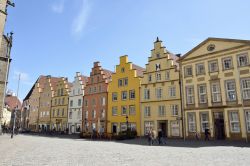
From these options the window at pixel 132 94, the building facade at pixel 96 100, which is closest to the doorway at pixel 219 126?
the window at pixel 132 94

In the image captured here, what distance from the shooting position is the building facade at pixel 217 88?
27.9m

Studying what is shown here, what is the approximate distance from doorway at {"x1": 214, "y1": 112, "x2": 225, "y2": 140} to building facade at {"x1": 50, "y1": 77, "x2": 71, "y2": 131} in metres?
36.1

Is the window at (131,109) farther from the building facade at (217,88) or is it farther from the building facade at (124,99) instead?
the building facade at (217,88)

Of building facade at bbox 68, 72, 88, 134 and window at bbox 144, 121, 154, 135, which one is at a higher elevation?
building facade at bbox 68, 72, 88, 134

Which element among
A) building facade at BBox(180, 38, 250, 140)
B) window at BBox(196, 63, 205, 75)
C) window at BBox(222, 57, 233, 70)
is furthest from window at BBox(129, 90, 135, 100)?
window at BBox(222, 57, 233, 70)

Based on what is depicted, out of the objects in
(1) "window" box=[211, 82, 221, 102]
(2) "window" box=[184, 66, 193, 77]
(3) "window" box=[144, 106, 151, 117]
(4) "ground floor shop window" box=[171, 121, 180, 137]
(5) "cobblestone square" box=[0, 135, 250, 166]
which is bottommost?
(5) "cobblestone square" box=[0, 135, 250, 166]

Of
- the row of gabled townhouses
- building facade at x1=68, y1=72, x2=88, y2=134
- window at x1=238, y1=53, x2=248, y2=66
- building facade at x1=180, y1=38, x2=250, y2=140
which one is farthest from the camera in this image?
building facade at x1=68, y1=72, x2=88, y2=134

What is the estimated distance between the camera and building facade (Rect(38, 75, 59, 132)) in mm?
61531

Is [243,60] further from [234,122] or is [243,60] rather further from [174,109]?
[174,109]

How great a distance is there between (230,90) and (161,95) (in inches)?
426

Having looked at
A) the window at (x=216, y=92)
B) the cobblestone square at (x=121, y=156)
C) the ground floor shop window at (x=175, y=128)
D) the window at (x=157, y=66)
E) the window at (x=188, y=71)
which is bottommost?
the cobblestone square at (x=121, y=156)

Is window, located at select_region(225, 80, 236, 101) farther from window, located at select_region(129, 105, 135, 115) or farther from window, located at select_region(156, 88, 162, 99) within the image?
window, located at select_region(129, 105, 135, 115)

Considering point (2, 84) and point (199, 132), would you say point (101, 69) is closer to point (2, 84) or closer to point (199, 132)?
point (2, 84)

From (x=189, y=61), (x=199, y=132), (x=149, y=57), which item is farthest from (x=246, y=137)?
(x=149, y=57)
